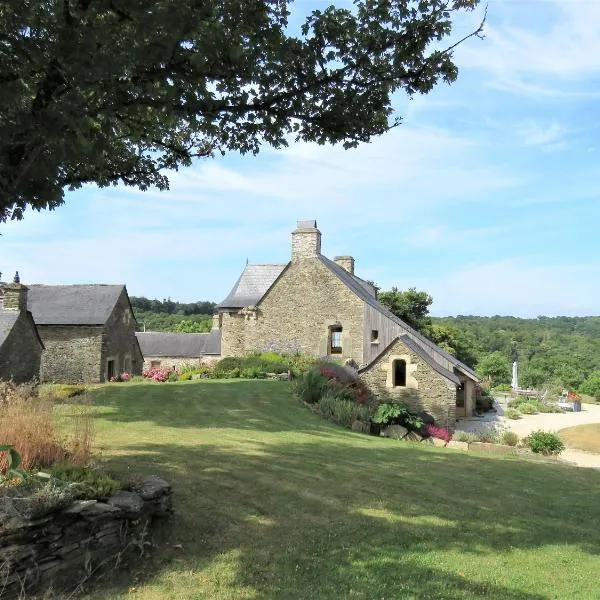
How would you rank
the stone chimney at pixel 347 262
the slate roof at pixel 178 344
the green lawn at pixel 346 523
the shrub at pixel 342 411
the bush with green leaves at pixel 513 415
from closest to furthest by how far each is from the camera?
the green lawn at pixel 346 523, the shrub at pixel 342 411, the bush with green leaves at pixel 513 415, the stone chimney at pixel 347 262, the slate roof at pixel 178 344

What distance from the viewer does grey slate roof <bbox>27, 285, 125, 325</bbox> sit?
25.7 m

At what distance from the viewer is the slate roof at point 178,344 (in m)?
43.2

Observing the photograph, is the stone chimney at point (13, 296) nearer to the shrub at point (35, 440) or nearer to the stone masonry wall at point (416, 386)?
the stone masonry wall at point (416, 386)

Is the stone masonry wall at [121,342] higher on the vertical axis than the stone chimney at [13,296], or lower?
lower

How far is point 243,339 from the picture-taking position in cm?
2931

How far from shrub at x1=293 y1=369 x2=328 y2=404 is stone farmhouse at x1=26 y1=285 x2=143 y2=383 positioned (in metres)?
11.2

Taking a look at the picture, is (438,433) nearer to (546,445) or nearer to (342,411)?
(546,445)

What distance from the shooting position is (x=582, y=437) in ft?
64.7

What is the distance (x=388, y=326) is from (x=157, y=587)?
22.4 meters

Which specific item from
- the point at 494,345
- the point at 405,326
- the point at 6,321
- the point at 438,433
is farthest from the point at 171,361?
the point at 494,345

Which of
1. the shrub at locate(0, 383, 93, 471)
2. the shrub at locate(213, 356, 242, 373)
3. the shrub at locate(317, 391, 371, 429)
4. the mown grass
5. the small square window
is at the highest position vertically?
the small square window

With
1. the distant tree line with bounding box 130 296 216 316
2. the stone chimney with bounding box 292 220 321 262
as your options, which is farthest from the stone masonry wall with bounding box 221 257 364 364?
the distant tree line with bounding box 130 296 216 316

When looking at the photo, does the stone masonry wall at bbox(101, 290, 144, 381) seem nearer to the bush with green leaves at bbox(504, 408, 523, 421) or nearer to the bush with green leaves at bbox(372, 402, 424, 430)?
the bush with green leaves at bbox(372, 402, 424, 430)

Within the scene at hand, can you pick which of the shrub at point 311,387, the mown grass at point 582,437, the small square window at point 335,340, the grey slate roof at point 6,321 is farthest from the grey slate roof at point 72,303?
the mown grass at point 582,437
